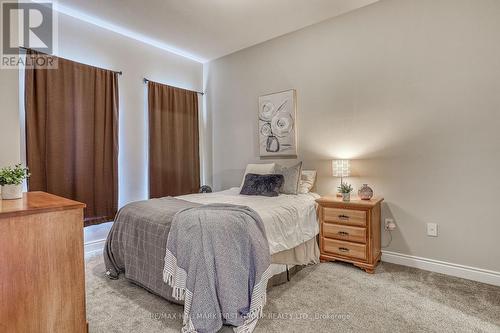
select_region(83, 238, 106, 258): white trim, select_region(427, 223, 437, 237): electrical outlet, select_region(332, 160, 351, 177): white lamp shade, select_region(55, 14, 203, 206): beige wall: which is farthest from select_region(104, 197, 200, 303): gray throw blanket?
select_region(427, 223, 437, 237): electrical outlet

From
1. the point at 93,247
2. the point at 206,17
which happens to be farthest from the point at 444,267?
the point at 93,247

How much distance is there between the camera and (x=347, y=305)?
78.7 inches

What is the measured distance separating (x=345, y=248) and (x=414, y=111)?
61.3 inches

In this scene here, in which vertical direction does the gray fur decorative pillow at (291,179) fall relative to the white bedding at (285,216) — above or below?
above

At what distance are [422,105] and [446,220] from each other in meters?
1.14

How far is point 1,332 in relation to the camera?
116 cm

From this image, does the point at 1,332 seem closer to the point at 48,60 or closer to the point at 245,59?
the point at 48,60

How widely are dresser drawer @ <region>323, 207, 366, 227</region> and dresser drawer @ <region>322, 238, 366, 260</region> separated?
0.70ft

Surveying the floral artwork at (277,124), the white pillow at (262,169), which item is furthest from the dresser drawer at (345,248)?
the floral artwork at (277,124)

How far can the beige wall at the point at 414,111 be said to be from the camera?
2.37 metres

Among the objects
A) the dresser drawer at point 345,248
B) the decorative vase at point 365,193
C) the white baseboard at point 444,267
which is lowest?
the white baseboard at point 444,267

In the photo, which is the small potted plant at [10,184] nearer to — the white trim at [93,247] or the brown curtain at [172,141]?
the white trim at [93,247]

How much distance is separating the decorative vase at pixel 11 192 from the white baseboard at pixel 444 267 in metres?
3.22

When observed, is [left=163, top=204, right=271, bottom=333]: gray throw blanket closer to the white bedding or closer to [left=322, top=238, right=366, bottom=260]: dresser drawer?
the white bedding
